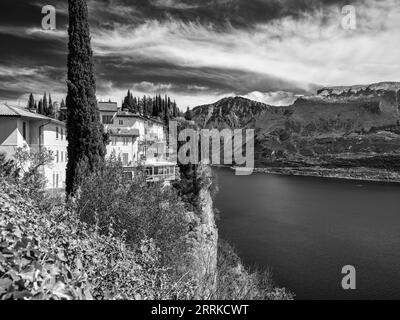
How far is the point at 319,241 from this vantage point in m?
59.6

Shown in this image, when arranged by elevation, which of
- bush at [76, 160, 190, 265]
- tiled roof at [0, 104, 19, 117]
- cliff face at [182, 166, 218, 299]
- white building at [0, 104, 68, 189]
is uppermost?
tiled roof at [0, 104, 19, 117]

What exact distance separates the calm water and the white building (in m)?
29.6

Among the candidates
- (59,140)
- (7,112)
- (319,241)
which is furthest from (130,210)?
(319,241)

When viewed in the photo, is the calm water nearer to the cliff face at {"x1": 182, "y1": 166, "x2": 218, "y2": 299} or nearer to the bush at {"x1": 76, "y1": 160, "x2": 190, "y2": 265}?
the cliff face at {"x1": 182, "y1": 166, "x2": 218, "y2": 299}

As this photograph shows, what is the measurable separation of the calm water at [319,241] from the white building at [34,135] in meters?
29.6

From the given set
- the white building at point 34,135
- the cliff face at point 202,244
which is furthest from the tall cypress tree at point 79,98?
the cliff face at point 202,244

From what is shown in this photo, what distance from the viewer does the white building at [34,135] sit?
32625 mm

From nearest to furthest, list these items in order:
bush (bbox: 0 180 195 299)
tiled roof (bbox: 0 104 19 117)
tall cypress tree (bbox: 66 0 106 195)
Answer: bush (bbox: 0 180 195 299)
tall cypress tree (bbox: 66 0 106 195)
tiled roof (bbox: 0 104 19 117)

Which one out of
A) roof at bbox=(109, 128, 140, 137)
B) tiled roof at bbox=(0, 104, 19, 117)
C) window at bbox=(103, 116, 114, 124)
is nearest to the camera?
tiled roof at bbox=(0, 104, 19, 117)

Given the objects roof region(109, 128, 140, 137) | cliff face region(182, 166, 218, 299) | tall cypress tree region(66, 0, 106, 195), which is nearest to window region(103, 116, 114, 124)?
roof region(109, 128, 140, 137)

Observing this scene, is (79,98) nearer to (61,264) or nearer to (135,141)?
(61,264)

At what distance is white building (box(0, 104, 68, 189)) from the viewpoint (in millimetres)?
32625

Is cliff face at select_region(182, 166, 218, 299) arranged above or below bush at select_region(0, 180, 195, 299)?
below

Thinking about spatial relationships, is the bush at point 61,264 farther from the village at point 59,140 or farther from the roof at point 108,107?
the roof at point 108,107
